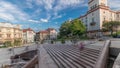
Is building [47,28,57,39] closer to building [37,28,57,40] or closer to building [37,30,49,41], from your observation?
building [37,28,57,40]

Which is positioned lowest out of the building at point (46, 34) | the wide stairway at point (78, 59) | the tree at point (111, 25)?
the wide stairway at point (78, 59)

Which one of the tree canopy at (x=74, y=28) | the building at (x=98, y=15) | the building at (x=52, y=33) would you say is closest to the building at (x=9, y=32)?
the tree canopy at (x=74, y=28)

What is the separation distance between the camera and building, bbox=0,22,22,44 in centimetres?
4988

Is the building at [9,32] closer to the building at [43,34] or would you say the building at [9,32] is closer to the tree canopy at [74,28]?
the tree canopy at [74,28]

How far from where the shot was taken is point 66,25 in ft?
181

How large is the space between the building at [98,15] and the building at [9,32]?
96.5 feet

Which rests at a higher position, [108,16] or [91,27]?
[108,16]

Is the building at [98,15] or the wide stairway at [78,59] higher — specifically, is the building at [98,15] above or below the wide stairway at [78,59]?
above

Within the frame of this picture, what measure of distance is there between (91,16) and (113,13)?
8.31 metres

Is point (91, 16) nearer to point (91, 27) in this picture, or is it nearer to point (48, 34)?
point (91, 27)

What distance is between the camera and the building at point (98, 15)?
4662cm

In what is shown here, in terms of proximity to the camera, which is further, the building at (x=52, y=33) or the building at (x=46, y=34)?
the building at (x=52, y=33)

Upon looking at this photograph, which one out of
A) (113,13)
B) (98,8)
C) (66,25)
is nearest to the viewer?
(98,8)

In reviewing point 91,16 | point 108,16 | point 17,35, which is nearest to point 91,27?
point 91,16
